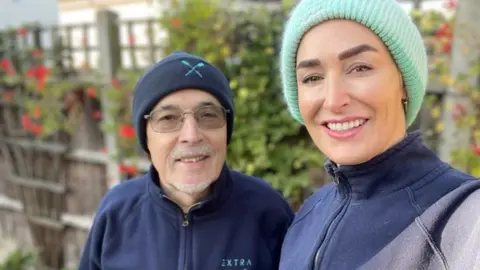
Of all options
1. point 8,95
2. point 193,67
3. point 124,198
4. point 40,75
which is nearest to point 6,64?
point 8,95

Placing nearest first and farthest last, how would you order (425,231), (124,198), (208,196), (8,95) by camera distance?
(425,231) → (208,196) → (124,198) → (8,95)

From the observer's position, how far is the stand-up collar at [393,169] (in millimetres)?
1110

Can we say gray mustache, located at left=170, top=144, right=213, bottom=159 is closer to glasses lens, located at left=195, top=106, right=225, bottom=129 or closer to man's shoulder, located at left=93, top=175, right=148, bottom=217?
glasses lens, located at left=195, top=106, right=225, bottom=129

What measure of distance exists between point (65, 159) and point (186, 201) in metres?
3.76

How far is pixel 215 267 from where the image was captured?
5.31ft

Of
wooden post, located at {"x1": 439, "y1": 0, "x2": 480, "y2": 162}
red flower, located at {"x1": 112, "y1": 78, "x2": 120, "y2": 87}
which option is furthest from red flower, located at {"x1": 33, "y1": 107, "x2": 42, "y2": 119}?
wooden post, located at {"x1": 439, "y1": 0, "x2": 480, "y2": 162}

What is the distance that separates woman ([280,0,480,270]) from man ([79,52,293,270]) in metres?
0.52

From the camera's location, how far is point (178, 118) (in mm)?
1613

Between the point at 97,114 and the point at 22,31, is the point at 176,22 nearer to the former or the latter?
the point at 97,114

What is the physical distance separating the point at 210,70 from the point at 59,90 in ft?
11.4

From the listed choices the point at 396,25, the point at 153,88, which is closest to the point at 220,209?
the point at 153,88

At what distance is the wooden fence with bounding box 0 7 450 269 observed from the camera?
13.6 feet

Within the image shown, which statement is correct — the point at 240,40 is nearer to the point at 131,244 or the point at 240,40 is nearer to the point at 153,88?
the point at 153,88

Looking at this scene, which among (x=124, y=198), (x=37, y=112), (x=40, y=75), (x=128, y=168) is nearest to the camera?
(x=124, y=198)
